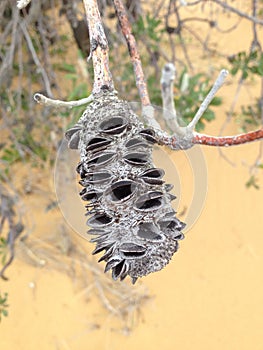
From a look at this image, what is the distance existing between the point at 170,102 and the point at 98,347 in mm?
1442

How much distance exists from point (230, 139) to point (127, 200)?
8 cm

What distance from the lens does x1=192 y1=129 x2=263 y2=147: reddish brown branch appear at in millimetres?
344

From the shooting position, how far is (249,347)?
1601 millimetres

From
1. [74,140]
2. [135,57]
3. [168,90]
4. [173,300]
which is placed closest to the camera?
[168,90]

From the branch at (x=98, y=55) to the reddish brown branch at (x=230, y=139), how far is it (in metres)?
0.08

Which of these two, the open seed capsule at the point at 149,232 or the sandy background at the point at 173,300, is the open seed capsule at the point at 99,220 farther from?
the sandy background at the point at 173,300

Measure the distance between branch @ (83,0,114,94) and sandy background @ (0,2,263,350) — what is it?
47.8 inches

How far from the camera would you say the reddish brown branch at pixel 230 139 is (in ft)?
1.13

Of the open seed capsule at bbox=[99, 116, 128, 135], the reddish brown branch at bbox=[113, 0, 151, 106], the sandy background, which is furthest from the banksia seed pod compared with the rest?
the sandy background

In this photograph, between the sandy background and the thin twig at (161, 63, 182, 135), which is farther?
the sandy background

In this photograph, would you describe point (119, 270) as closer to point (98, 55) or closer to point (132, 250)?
point (132, 250)

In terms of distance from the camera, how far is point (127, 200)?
0.35 meters

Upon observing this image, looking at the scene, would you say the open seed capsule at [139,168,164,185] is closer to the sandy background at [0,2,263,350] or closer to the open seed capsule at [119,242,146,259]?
the open seed capsule at [119,242,146,259]

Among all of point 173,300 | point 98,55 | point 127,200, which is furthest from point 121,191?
point 173,300
